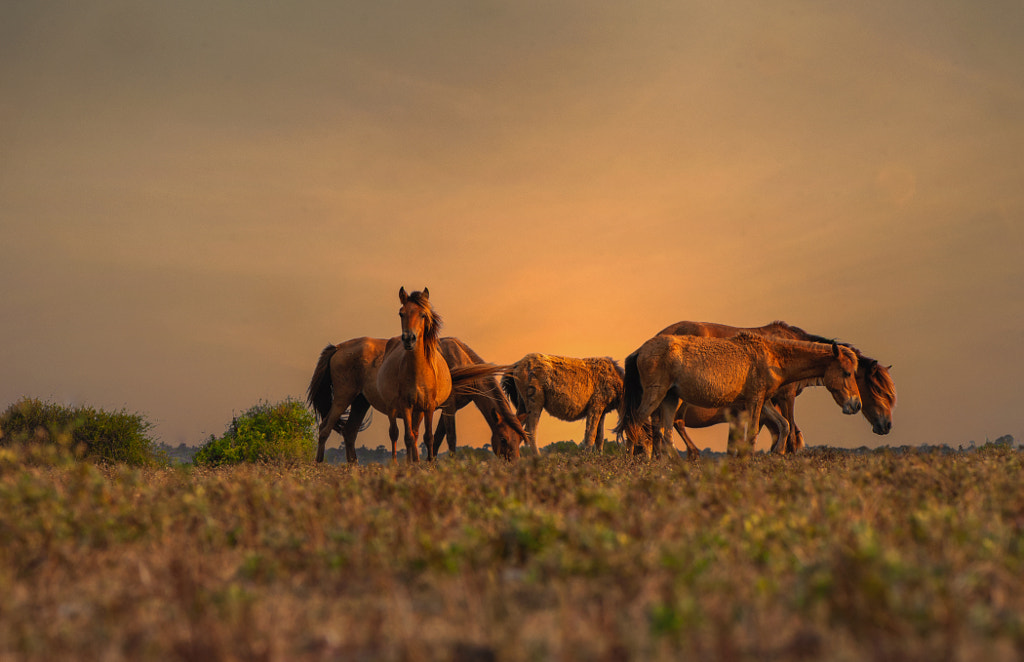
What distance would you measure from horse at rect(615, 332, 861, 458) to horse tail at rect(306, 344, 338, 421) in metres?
7.70

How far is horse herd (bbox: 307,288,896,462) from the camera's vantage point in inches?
549

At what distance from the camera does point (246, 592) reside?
11.2 feet

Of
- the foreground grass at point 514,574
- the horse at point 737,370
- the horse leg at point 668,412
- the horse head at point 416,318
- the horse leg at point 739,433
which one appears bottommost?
the foreground grass at point 514,574

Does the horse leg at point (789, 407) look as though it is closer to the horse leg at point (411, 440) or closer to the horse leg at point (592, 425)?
the horse leg at point (592, 425)

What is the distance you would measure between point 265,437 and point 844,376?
15.4m

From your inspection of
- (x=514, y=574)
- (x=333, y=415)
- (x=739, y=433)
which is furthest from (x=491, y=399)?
(x=514, y=574)

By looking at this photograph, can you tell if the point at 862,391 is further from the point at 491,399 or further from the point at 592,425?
the point at 491,399

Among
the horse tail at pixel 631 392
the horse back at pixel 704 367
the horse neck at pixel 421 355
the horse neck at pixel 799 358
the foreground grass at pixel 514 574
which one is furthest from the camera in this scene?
the horse tail at pixel 631 392

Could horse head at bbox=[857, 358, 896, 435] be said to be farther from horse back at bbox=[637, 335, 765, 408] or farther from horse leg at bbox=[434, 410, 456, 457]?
horse leg at bbox=[434, 410, 456, 457]

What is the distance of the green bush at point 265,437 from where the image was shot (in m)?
22.1

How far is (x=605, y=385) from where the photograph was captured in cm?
2047

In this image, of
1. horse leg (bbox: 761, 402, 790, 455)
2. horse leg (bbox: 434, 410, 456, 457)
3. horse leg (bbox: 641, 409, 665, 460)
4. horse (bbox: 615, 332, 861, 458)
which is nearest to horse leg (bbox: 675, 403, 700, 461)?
horse leg (bbox: 641, 409, 665, 460)

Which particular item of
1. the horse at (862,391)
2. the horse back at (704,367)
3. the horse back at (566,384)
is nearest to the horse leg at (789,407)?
the horse at (862,391)

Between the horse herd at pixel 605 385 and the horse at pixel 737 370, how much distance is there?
2 centimetres
